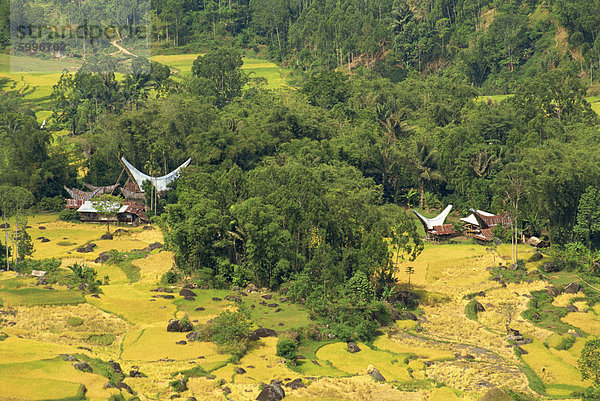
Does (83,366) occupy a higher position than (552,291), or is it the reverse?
(83,366)

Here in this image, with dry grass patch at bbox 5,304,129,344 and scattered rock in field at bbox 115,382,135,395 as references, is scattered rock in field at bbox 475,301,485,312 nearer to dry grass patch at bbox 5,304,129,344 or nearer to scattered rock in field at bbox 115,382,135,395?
dry grass patch at bbox 5,304,129,344

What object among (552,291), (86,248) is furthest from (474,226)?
(86,248)

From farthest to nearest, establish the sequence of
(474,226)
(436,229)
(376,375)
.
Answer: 1. (474,226)
2. (436,229)
3. (376,375)

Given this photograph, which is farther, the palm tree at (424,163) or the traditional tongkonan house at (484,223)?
the palm tree at (424,163)

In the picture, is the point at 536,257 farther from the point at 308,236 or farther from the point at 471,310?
the point at 308,236

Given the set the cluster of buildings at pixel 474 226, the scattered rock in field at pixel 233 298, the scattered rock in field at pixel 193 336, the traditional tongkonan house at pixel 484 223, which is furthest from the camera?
the cluster of buildings at pixel 474 226

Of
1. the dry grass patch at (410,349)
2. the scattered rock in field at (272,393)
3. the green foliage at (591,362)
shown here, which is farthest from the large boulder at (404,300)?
the scattered rock in field at (272,393)

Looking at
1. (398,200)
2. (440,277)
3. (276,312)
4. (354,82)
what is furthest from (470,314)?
(354,82)

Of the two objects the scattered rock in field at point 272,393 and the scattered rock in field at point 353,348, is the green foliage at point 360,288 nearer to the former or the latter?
the scattered rock in field at point 353,348

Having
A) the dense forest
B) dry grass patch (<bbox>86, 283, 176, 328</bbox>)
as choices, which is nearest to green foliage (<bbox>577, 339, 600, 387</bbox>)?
the dense forest
